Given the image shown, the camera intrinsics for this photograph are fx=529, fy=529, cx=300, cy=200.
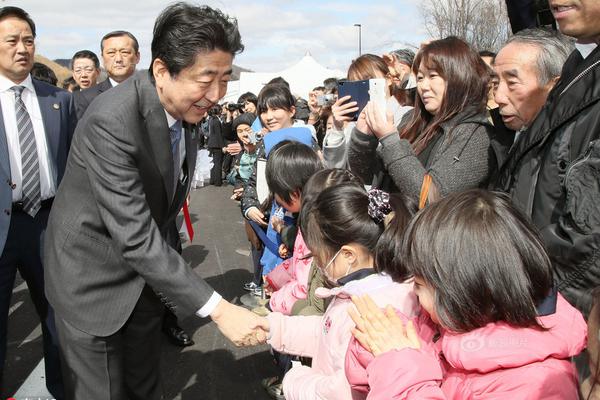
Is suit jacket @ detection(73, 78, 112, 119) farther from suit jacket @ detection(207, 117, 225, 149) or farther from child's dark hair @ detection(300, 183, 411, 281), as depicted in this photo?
suit jacket @ detection(207, 117, 225, 149)

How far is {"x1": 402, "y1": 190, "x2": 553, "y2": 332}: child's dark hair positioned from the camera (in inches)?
50.5

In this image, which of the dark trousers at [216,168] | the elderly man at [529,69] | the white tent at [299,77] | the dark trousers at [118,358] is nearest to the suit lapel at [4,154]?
the dark trousers at [118,358]

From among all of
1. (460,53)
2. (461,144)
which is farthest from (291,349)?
(460,53)

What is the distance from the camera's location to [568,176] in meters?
1.46

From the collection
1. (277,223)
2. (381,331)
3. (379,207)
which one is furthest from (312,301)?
(277,223)

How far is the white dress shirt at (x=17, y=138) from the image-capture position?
10.00 ft

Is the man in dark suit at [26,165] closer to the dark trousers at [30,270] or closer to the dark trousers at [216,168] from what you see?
the dark trousers at [30,270]

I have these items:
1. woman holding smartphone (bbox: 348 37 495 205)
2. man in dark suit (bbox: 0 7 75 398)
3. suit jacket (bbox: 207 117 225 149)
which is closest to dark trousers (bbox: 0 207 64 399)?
man in dark suit (bbox: 0 7 75 398)

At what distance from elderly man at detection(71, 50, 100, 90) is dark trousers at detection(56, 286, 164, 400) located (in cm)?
393

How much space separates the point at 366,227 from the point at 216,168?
1110cm

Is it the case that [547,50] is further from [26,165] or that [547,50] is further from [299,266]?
[26,165]

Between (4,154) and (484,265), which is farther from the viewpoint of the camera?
(4,154)

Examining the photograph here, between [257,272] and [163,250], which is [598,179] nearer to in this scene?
[163,250]

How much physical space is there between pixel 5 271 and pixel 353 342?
2.28 m
